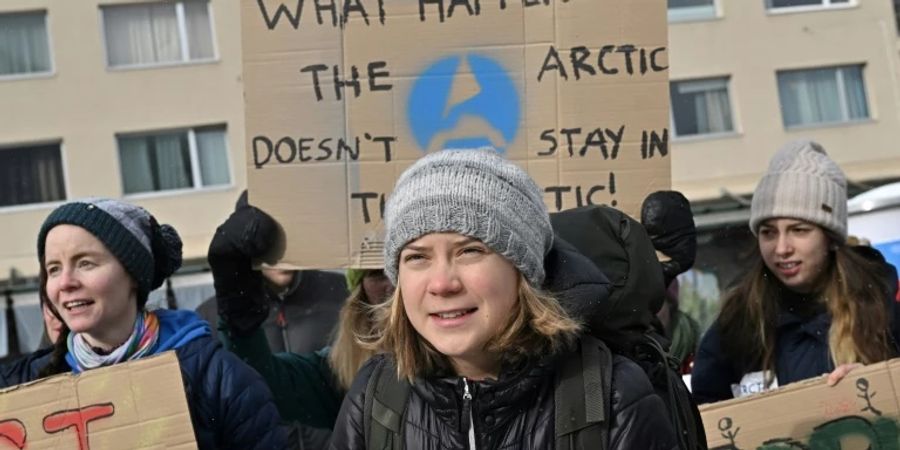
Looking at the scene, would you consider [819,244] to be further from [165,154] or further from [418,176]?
[165,154]

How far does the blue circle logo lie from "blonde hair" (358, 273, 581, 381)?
4.00ft

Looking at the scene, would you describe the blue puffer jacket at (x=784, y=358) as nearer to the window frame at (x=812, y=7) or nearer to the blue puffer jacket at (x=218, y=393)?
the blue puffer jacket at (x=218, y=393)

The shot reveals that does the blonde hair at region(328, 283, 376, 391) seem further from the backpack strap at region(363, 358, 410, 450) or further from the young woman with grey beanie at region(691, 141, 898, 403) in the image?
the backpack strap at region(363, 358, 410, 450)

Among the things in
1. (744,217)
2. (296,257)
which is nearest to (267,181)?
(296,257)

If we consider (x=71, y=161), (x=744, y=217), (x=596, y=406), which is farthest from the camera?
(x=71, y=161)

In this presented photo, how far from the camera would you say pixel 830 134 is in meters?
21.3

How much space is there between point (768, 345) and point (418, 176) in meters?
1.74

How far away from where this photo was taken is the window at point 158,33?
65.0 feet

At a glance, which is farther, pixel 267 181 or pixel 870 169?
pixel 870 169

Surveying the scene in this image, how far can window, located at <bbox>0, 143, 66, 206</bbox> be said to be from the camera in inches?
762

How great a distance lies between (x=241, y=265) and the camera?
→ 11.4 ft

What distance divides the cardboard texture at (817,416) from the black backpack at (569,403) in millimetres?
1162

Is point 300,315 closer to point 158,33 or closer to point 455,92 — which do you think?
point 455,92

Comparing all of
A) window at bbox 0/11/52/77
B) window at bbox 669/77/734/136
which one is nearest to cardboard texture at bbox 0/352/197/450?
window at bbox 0/11/52/77
